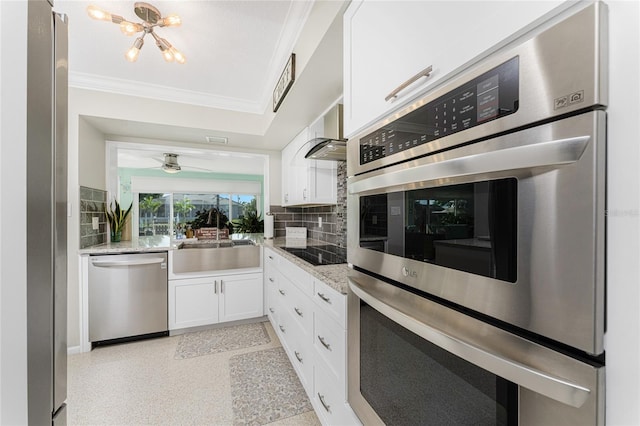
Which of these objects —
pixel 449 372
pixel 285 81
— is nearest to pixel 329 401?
pixel 449 372

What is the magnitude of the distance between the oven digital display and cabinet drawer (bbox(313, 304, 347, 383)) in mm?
813

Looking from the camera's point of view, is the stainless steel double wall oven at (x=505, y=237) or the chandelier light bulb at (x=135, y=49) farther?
the chandelier light bulb at (x=135, y=49)

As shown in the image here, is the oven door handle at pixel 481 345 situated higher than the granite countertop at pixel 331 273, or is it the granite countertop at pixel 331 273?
the oven door handle at pixel 481 345

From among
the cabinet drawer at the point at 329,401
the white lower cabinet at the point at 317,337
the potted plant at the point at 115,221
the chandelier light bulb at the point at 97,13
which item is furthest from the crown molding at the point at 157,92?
the cabinet drawer at the point at 329,401

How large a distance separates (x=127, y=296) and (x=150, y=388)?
3.29 ft

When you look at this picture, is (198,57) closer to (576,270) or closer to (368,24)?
(368,24)

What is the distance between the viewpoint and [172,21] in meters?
1.56

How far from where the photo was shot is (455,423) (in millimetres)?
596

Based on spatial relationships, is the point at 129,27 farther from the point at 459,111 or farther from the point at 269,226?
the point at 269,226

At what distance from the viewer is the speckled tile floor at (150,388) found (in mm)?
1564

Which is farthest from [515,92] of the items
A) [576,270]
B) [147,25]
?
[147,25]
